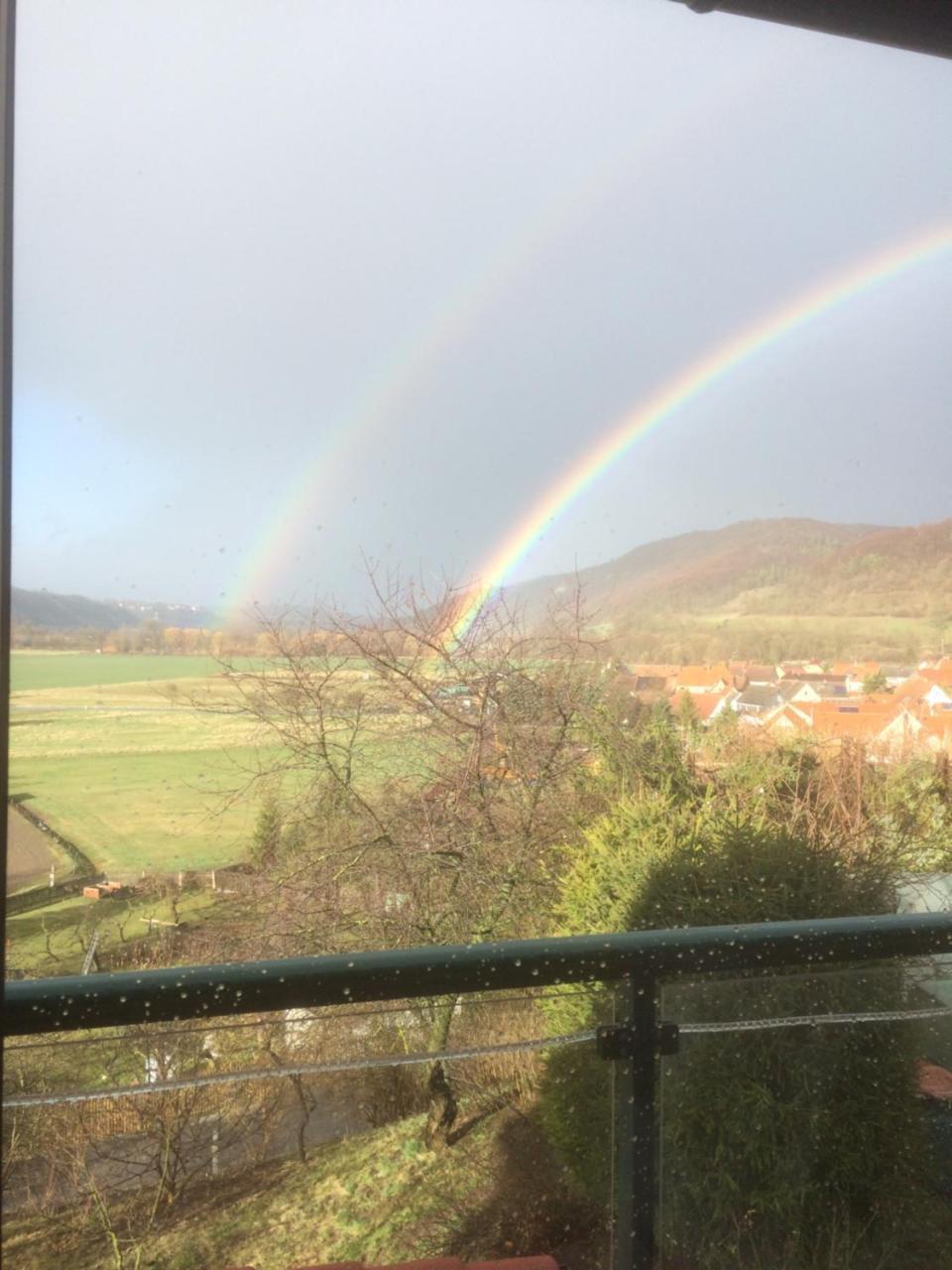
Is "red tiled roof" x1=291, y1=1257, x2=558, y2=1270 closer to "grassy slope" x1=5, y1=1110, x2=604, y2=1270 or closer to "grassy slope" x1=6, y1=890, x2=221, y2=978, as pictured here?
"grassy slope" x1=5, y1=1110, x2=604, y2=1270

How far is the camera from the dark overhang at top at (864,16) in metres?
0.94

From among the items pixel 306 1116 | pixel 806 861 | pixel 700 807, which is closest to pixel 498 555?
pixel 700 807

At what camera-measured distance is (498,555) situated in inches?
209

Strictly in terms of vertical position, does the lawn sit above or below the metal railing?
below

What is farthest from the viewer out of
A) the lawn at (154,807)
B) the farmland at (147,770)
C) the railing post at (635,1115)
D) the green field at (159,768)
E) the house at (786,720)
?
the house at (786,720)

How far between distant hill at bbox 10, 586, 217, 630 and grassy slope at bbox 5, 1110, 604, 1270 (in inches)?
52.5

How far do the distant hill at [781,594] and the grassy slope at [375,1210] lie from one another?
13.7ft

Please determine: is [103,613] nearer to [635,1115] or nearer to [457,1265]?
[457,1265]

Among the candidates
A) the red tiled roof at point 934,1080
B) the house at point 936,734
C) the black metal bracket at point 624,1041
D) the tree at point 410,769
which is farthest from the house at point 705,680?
the black metal bracket at point 624,1041

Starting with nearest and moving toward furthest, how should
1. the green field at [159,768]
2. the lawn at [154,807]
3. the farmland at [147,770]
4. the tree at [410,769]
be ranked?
1. the farmland at [147,770]
2. the green field at [159,768]
3. the lawn at [154,807]
4. the tree at [410,769]

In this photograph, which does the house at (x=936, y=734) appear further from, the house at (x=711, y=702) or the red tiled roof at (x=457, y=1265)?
the red tiled roof at (x=457, y=1265)

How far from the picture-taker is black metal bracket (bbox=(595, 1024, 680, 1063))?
1154 millimetres

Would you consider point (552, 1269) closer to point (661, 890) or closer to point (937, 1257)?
point (937, 1257)

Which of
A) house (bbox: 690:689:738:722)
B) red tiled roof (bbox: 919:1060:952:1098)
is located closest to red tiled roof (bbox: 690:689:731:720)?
house (bbox: 690:689:738:722)
